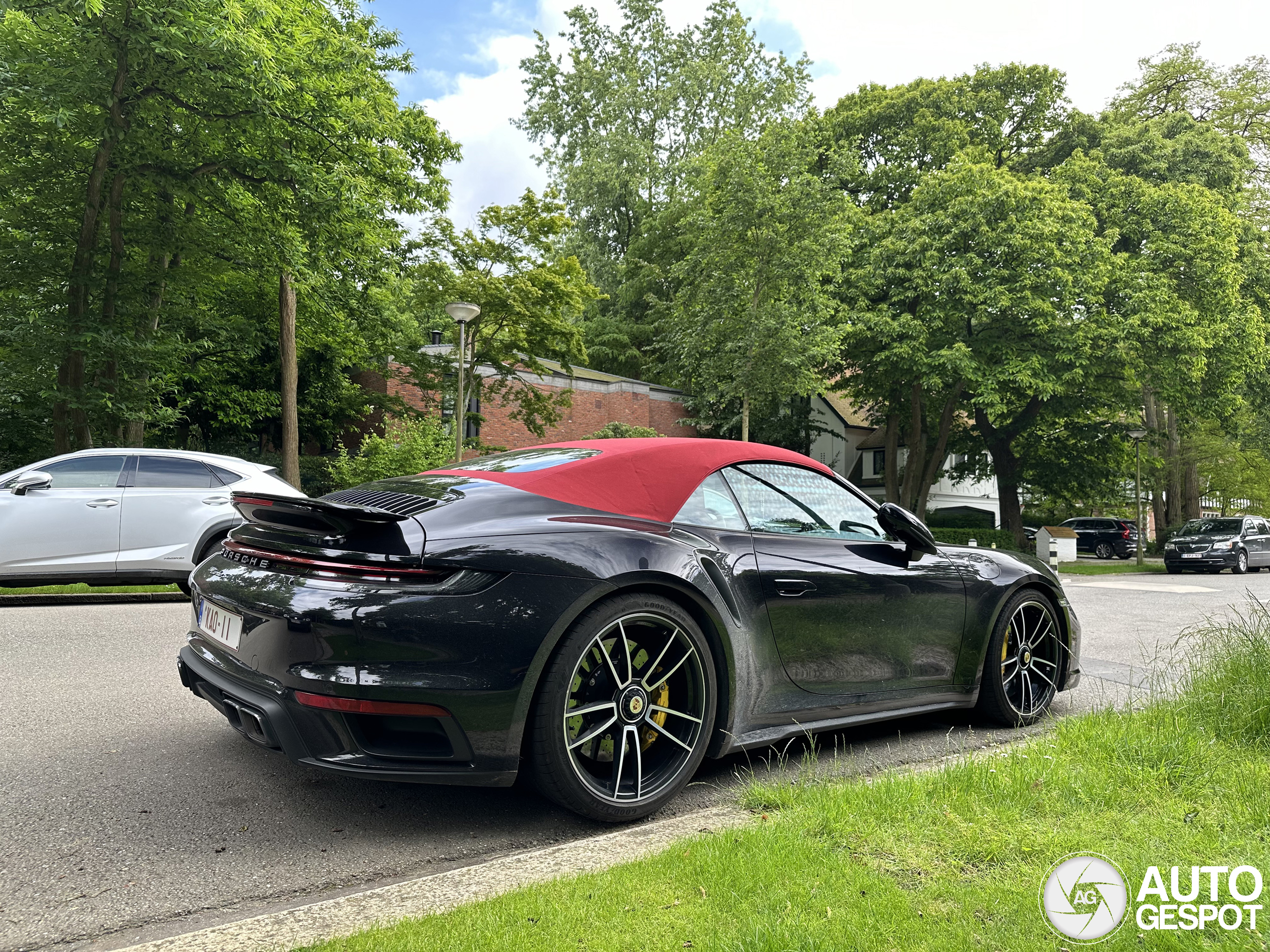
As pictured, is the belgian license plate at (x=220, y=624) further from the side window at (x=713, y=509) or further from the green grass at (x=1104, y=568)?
the green grass at (x=1104, y=568)

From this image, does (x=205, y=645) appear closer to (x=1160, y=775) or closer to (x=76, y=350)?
(x=1160, y=775)

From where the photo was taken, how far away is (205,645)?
3322 mm

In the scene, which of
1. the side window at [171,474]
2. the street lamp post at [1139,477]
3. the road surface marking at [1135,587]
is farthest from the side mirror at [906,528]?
the street lamp post at [1139,477]

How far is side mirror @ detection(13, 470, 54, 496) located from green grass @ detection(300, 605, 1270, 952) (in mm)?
8074

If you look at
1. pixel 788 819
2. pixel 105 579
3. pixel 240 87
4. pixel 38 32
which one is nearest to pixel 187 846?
pixel 788 819

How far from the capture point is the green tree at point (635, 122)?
41.1 metres

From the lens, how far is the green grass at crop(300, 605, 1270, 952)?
212cm

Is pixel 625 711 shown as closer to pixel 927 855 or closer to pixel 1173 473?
pixel 927 855

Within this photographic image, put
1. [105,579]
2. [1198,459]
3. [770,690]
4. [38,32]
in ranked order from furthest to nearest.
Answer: [1198,459], [38,32], [105,579], [770,690]

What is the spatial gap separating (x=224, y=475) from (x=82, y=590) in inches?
100

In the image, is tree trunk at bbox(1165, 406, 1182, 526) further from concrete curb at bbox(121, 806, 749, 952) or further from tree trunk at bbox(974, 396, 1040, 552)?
concrete curb at bbox(121, 806, 749, 952)

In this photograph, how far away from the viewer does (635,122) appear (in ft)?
145

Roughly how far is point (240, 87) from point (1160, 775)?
14049 mm

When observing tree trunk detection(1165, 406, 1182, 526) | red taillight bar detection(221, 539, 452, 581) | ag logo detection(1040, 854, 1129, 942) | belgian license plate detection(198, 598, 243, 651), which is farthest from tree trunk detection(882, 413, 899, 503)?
red taillight bar detection(221, 539, 452, 581)
